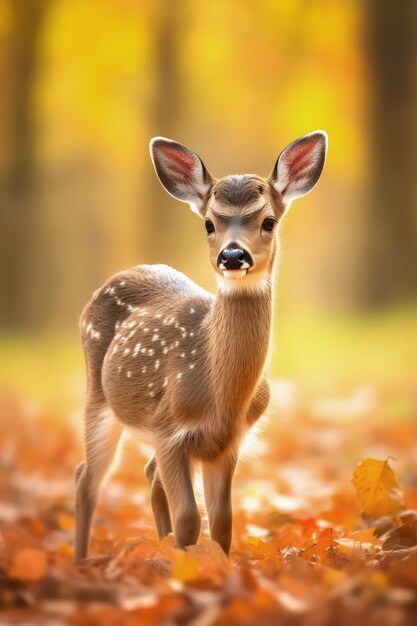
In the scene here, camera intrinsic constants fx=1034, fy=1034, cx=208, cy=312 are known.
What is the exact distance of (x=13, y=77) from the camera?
1845 centimetres

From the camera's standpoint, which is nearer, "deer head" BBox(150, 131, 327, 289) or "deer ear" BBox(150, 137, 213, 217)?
"deer head" BBox(150, 131, 327, 289)

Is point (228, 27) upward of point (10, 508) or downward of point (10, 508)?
upward

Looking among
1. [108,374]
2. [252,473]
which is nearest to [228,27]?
[252,473]

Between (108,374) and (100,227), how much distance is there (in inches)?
729

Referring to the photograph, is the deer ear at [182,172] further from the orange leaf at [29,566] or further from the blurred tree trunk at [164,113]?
the blurred tree trunk at [164,113]

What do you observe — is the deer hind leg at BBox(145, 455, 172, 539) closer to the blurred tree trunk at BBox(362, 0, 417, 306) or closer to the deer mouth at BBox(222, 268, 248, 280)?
the deer mouth at BBox(222, 268, 248, 280)

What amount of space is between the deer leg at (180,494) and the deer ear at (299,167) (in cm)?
128

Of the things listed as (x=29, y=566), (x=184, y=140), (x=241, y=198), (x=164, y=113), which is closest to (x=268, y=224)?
(x=241, y=198)

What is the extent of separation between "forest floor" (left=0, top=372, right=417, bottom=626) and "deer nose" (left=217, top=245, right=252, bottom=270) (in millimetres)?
1085

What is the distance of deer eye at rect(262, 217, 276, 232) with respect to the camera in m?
4.45

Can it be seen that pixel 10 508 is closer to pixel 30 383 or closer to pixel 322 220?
pixel 30 383

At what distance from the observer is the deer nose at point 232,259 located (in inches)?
→ 163

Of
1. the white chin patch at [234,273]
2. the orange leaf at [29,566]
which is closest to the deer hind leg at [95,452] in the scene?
the white chin patch at [234,273]

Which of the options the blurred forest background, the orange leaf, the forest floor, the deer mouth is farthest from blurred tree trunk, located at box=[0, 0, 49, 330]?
the orange leaf
